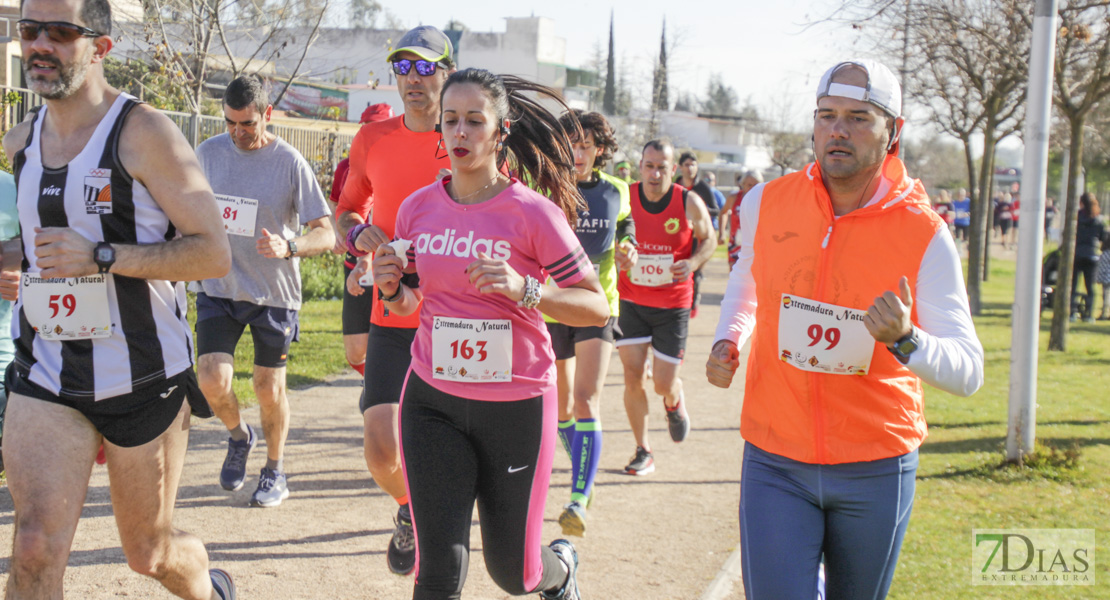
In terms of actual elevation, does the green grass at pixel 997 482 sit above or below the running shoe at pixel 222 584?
below

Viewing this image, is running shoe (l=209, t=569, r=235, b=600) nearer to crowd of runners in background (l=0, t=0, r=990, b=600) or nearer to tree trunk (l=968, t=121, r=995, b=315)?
crowd of runners in background (l=0, t=0, r=990, b=600)

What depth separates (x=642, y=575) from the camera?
192 inches

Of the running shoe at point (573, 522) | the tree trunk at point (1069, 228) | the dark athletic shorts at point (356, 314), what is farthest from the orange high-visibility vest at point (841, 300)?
the tree trunk at point (1069, 228)

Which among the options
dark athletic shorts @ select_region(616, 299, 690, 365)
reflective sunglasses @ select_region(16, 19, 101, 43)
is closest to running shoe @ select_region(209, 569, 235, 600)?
reflective sunglasses @ select_region(16, 19, 101, 43)

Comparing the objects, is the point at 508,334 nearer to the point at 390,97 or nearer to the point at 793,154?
the point at 793,154

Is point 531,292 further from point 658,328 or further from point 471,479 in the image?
point 658,328

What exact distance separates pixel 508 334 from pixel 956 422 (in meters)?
6.50

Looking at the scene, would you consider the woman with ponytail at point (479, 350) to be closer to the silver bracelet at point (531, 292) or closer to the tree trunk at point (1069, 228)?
the silver bracelet at point (531, 292)

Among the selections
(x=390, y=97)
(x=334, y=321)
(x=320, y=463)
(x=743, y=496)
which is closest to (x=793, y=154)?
(x=390, y=97)

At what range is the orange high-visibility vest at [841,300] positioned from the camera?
2.96 meters

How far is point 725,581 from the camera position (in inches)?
190

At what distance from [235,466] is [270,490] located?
1.10 feet

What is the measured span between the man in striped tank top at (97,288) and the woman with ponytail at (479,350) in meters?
0.73

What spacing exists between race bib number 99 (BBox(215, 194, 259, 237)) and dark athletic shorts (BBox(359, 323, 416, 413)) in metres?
1.52
